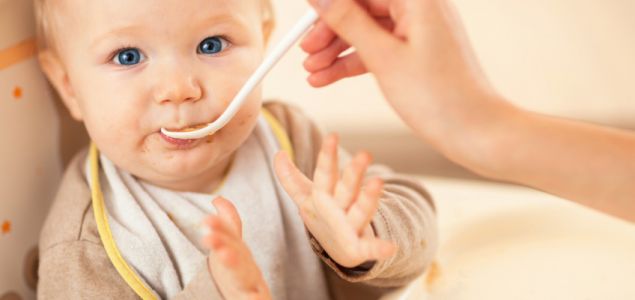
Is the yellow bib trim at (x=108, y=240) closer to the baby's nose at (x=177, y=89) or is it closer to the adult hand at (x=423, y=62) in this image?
the baby's nose at (x=177, y=89)

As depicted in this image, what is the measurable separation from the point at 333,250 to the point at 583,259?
34cm

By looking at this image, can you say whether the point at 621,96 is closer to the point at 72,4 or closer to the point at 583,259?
the point at 583,259

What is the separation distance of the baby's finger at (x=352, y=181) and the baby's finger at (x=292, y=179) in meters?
0.07

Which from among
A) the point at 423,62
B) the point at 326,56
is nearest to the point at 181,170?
the point at 326,56

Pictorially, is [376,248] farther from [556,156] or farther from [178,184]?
[178,184]

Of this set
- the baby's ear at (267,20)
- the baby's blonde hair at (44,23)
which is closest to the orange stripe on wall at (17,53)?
the baby's blonde hair at (44,23)

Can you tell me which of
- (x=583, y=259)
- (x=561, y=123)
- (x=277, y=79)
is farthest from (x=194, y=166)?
(x=277, y=79)

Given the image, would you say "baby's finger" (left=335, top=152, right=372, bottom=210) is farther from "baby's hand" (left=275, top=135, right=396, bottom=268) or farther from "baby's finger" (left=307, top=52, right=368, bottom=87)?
"baby's finger" (left=307, top=52, right=368, bottom=87)

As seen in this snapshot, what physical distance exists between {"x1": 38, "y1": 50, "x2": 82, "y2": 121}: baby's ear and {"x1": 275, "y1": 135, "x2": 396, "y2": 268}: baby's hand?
252 millimetres

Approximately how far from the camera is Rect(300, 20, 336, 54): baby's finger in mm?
675

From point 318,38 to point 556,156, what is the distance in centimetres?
22

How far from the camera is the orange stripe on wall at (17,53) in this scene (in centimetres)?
80

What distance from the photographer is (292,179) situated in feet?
2.21

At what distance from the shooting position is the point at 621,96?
4.09 feet
